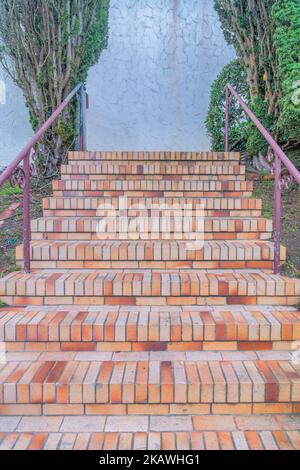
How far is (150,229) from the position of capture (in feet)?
9.11

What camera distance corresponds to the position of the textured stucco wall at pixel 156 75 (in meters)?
5.08

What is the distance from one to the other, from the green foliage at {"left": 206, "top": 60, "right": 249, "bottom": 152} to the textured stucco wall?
0.51m

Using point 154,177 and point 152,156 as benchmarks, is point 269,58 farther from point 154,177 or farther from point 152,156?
point 154,177

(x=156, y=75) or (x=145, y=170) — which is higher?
(x=156, y=75)

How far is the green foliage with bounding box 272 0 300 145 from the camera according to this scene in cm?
295

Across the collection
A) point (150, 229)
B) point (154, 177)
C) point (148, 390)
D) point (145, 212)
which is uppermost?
point (154, 177)

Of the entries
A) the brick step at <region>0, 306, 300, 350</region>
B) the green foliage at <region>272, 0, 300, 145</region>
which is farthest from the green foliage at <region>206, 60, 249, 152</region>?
the brick step at <region>0, 306, 300, 350</region>

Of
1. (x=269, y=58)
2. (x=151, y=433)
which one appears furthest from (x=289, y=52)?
(x=151, y=433)

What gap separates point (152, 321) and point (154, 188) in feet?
5.29

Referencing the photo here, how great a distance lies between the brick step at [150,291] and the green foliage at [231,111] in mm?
2628

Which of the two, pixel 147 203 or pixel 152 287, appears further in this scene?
pixel 147 203

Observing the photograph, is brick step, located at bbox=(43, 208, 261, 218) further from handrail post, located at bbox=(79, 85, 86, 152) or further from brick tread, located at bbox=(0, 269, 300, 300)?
handrail post, located at bbox=(79, 85, 86, 152)

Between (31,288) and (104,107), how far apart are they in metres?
3.60

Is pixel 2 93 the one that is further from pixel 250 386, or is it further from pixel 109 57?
pixel 250 386
